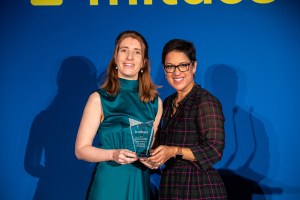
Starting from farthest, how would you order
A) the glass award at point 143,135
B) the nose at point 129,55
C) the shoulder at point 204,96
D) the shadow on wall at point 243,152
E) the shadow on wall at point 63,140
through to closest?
the shadow on wall at point 63,140
the shadow on wall at point 243,152
the nose at point 129,55
the shoulder at point 204,96
the glass award at point 143,135

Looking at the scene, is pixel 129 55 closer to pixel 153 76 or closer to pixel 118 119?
pixel 118 119

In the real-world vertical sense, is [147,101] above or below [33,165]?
above

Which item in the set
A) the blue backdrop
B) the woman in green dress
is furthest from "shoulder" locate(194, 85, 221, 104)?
the blue backdrop

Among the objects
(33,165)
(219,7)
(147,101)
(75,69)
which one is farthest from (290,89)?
(33,165)

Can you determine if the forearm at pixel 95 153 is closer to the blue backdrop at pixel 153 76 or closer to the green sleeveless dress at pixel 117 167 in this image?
the green sleeveless dress at pixel 117 167

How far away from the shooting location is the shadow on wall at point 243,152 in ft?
9.78

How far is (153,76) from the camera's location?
121 inches

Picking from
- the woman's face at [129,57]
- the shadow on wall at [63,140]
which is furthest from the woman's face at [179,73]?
the shadow on wall at [63,140]

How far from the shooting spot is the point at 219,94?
304 cm

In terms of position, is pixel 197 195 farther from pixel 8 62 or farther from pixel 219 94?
pixel 8 62

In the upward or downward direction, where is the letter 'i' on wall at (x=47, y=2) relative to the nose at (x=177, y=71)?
upward

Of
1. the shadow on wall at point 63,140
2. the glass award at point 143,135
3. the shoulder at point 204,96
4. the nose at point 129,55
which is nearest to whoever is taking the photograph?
the glass award at point 143,135

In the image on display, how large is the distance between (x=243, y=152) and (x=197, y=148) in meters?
1.32

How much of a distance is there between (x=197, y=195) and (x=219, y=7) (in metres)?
1.78
